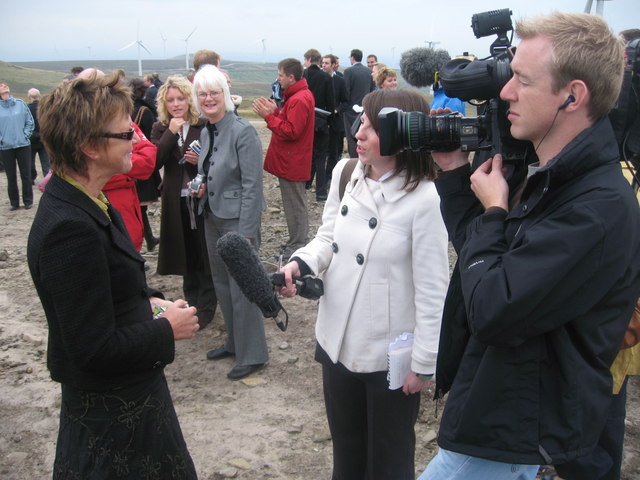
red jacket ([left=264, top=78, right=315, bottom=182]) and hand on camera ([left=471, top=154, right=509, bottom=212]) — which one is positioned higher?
hand on camera ([left=471, top=154, right=509, bottom=212])

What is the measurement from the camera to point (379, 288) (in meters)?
2.35

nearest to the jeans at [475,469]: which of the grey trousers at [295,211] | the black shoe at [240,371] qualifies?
the black shoe at [240,371]

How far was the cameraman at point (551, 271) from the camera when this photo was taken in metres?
1.40

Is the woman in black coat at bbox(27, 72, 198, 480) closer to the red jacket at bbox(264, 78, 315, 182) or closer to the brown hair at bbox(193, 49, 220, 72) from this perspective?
the red jacket at bbox(264, 78, 315, 182)

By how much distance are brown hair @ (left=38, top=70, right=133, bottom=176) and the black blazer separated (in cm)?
9

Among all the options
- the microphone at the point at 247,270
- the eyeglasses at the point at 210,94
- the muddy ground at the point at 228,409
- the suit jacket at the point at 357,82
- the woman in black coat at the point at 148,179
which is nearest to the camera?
the microphone at the point at 247,270

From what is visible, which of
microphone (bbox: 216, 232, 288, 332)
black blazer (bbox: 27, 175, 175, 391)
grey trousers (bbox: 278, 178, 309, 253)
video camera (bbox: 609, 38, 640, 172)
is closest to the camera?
black blazer (bbox: 27, 175, 175, 391)

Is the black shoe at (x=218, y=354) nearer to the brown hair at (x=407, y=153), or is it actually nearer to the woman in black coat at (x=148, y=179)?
the woman in black coat at (x=148, y=179)

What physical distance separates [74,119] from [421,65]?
4.84m

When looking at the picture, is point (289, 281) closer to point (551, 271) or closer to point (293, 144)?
point (551, 271)

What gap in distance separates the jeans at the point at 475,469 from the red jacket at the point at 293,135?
17.4ft

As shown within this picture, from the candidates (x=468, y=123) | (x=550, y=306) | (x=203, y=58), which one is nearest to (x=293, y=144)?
(x=203, y=58)

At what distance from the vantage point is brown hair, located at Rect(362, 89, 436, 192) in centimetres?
234

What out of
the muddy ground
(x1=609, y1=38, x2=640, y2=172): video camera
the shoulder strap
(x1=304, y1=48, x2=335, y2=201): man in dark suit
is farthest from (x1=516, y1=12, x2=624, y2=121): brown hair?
(x1=304, y1=48, x2=335, y2=201): man in dark suit
